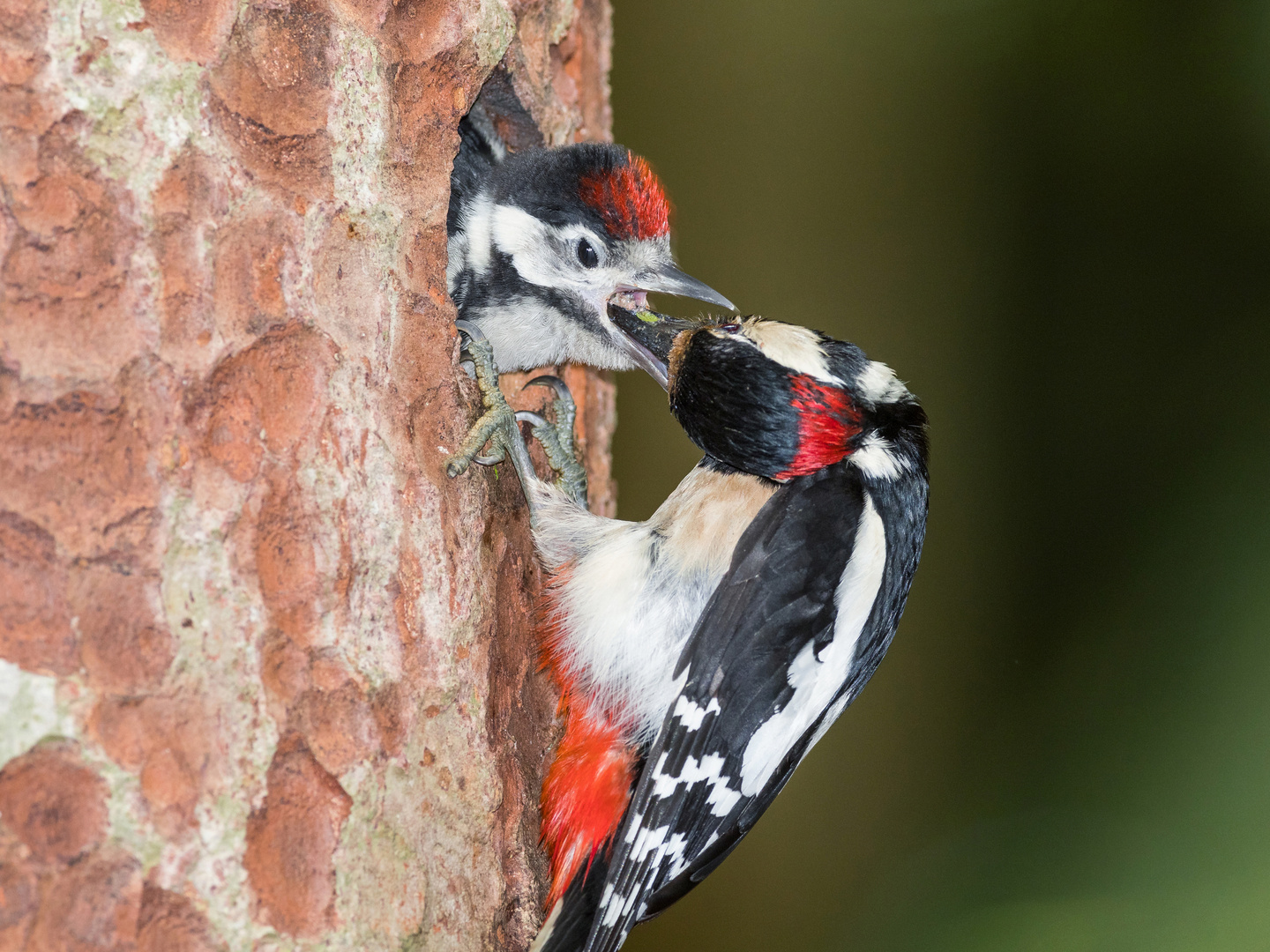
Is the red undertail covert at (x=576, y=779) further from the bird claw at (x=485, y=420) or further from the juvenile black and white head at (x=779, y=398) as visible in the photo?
the juvenile black and white head at (x=779, y=398)

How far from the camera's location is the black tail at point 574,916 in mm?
1482

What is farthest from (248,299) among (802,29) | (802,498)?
(802,29)

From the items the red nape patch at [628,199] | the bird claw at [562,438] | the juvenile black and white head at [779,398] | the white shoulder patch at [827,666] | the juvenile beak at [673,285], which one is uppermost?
the red nape patch at [628,199]

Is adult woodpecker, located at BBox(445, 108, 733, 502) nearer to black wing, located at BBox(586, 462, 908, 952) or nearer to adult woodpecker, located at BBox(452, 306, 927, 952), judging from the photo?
adult woodpecker, located at BBox(452, 306, 927, 952)

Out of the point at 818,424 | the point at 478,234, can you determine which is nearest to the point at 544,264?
the point at 478,234

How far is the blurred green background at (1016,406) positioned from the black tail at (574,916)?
0.86 metres

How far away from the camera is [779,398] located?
5.07ft

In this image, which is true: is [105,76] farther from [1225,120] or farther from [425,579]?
[1225,120]

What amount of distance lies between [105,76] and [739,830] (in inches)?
56.4

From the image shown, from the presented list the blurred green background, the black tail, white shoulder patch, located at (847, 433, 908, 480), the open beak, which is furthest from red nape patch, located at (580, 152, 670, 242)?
the blurred green background

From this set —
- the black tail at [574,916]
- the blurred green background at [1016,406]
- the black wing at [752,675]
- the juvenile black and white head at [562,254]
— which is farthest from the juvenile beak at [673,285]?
the blurred green background at [1016,406]

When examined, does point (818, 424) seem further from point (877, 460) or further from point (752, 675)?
point (752, 675)

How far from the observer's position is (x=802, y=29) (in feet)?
13.1

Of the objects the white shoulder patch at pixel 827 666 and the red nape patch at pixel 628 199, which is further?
the red nape patch at pixel 628 199
